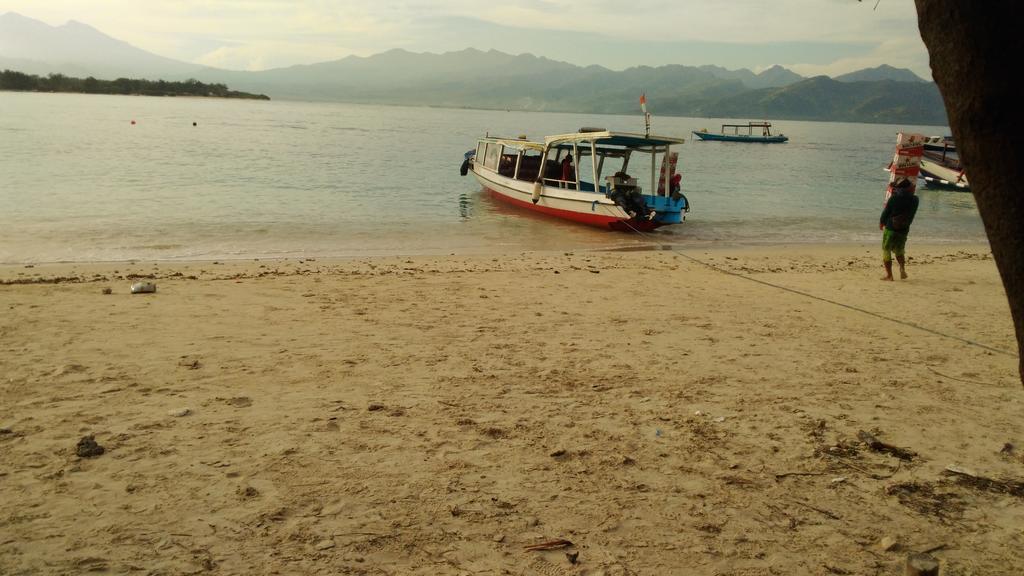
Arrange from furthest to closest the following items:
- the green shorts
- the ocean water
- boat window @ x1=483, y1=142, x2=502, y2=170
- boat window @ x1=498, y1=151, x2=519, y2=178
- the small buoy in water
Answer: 1. boat window @ x1=483, y1=142, x2=502, y2=170
2. boat window @ x1=498, y1=151, x2=519, y2=178
3. the ocean water
4. the green shorts
5. the small buoy in water

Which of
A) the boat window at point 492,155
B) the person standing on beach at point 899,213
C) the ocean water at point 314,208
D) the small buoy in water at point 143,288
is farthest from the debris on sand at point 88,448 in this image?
the boat window at point 492,155

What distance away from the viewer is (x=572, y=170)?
21.6m

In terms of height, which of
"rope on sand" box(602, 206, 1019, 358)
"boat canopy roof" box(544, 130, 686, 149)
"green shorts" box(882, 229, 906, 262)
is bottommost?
"rope on sand" box(602, 206, 1019, 358)

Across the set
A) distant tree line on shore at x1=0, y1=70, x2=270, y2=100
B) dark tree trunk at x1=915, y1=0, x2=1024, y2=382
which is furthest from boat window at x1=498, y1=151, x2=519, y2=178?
distant tree line on shore at x1=0, y1=70, x2=270, y2=100

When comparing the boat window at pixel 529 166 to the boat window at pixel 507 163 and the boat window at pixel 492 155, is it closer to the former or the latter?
the boat window at pixel 507 163

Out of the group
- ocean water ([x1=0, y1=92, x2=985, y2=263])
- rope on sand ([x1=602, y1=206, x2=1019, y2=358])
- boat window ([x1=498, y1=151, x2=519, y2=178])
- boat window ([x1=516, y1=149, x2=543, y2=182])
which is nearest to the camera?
rope on sand ([x1=602, y1=206, x2=1019, y2=358])

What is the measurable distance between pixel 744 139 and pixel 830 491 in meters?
90.2

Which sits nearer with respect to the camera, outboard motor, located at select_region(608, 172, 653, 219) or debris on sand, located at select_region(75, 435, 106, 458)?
debris on sand, located at select_region(75, 435, 106, 458)

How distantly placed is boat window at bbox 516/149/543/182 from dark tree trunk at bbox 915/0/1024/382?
70.3ft

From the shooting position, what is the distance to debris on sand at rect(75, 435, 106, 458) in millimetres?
4215

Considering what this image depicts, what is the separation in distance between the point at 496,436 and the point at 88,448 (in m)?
2.52

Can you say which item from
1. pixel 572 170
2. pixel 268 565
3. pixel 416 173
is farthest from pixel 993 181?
pixel 416 173

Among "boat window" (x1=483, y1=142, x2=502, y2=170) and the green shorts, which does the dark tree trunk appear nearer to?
the green shorts

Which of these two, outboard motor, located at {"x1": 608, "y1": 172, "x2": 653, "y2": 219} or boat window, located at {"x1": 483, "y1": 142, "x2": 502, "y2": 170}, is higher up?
boat window, located at {"x1": 483, "y1": 142, "x2": 502, "y2": 170}
